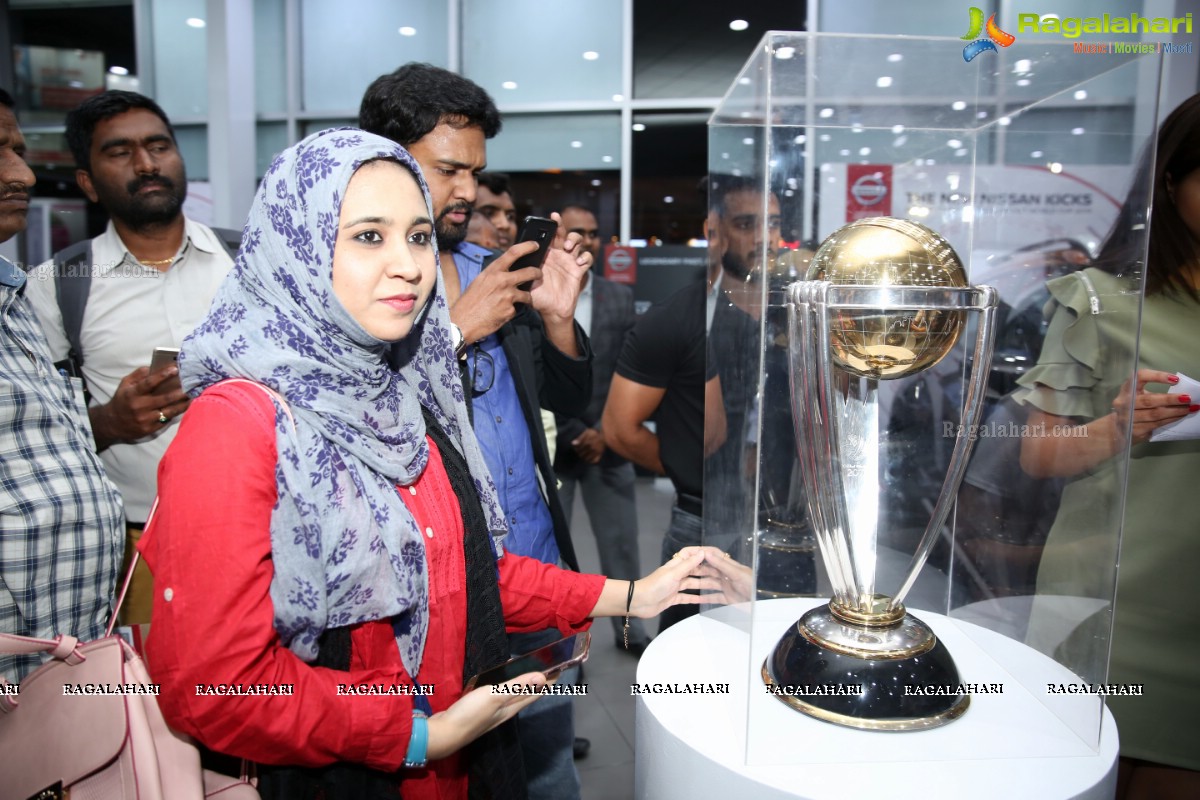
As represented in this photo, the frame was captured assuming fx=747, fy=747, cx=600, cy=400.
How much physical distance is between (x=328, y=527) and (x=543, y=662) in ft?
1.22

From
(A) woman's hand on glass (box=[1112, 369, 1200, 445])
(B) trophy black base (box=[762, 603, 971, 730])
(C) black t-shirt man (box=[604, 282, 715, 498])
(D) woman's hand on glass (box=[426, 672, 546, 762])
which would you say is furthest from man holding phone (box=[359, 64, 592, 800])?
(A) woman's hand on glass (box=[1112, 369, 1200, 445])

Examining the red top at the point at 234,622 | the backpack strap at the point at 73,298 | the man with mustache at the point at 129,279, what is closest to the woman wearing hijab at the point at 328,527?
the red top at the point at 234,622

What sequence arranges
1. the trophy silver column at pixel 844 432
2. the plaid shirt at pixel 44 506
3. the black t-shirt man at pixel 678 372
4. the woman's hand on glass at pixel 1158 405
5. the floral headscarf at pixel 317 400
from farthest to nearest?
the black t-shirt man at pixel 678 372
the plaid shirt at pixel 44 506
the woman's hand on glass at pixel 1158 405
the trophy silver column at pixel 844 432
the floral headscarf at pixel 317 400

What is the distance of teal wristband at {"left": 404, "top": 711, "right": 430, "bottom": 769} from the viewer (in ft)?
3.18

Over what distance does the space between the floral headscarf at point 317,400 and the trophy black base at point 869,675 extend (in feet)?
1.84

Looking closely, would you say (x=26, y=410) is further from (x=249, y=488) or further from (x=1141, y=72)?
(x=1141, y=72)

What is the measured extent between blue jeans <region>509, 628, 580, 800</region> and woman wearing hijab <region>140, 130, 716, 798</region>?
0.55 meters

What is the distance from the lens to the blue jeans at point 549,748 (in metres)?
1.77

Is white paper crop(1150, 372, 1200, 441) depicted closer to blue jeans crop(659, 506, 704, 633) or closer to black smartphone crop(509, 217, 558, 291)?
blue jeans crop(659, 506, 704, 633)

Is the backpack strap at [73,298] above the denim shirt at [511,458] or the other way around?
above

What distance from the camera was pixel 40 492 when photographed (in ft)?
4.45

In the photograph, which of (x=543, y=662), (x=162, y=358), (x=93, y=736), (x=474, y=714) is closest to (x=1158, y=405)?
(x=543, y=662)

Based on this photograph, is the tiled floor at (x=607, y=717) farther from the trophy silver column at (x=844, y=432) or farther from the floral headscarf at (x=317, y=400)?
the floral headscarf at (x=317, y=400)

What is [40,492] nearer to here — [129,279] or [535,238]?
[129,279]
